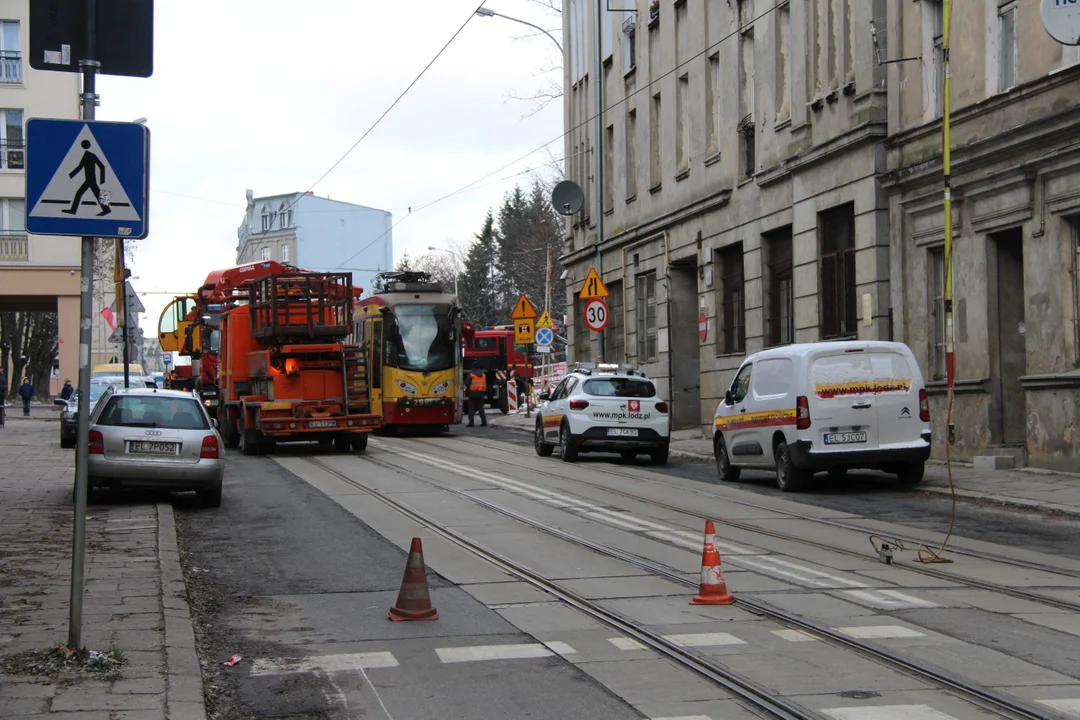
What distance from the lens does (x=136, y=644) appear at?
25.5 feet

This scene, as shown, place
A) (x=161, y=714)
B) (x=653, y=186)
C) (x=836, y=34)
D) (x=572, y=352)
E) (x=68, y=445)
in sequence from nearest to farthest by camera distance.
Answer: (x=161, y=714) < (x=836, y=34) < (x=68, y=445) < (x=653, y=186) < (x=572, y=352)

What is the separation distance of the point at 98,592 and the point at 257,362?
57.7 feet

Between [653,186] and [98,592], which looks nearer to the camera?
[98,592]

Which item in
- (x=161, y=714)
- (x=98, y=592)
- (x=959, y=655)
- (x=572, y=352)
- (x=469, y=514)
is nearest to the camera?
(x=161, y=714)

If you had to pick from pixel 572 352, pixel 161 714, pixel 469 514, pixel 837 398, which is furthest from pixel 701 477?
pixel 572 352

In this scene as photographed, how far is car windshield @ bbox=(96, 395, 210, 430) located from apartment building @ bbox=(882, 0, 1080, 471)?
11492mm

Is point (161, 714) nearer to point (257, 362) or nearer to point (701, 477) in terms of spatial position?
point (701, 477)

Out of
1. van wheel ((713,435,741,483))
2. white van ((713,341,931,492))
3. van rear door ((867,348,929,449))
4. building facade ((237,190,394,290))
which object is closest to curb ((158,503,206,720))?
white van ((713,341,931,492))

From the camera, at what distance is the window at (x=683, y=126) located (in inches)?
1326

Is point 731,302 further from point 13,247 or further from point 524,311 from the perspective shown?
point 13,247

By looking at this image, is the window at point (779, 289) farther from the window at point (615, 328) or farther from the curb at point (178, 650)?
the curb at point (178, 650)

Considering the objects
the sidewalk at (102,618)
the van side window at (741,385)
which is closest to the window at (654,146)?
the van side window at (741,385)

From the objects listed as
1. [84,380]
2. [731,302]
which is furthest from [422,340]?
[84,380]

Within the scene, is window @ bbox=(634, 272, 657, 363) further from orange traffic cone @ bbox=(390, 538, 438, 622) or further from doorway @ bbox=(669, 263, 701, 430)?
orange traffic cone @ bbox=(390, 538, 438, 622)
